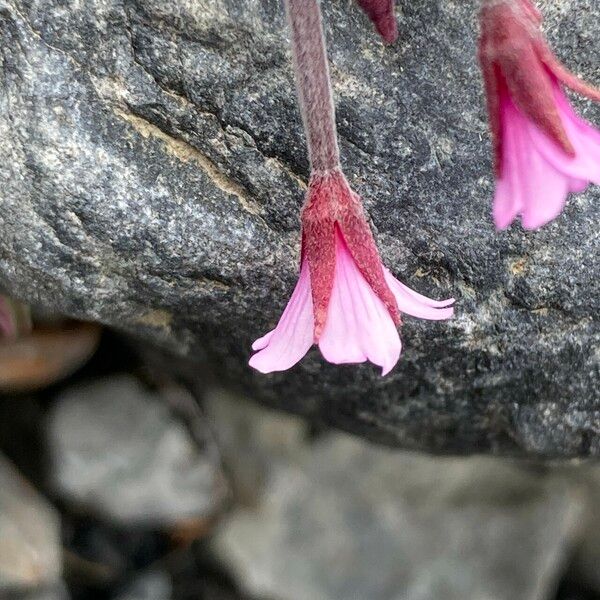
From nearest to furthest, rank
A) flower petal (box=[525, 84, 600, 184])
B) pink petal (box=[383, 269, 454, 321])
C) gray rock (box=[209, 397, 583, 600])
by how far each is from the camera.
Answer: flower petal (box=[525, 84, 600, 184])
pink petal (box=[383, 269, 454, 321])
gray rock (box=[209, 397, 583, 600])

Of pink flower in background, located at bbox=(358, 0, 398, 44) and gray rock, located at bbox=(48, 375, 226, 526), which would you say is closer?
pink flower in background, located at bbox=(358, 0, 398, 44)

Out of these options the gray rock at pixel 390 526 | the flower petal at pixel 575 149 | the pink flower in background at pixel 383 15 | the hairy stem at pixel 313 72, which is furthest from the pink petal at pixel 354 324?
the gray rock at pixel 390 526

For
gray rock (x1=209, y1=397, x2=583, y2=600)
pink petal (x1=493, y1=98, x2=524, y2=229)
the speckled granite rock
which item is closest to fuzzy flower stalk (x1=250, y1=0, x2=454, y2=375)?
pink petal (x1=493, y1=98, x2=524, y2=229)

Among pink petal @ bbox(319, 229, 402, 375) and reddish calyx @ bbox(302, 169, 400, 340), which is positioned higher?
reddish calyx @ bbox(302, 169, 400, 340)

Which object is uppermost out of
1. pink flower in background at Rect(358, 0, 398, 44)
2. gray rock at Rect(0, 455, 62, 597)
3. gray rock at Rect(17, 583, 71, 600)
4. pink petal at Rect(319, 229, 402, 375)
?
pink flower in background at Rect(358, 0, 398, 44)

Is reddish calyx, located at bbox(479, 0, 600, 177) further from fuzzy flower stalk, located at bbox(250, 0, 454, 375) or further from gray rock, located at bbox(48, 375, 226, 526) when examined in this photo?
gray rock, located at bbox(48, 375, 226, 526)
